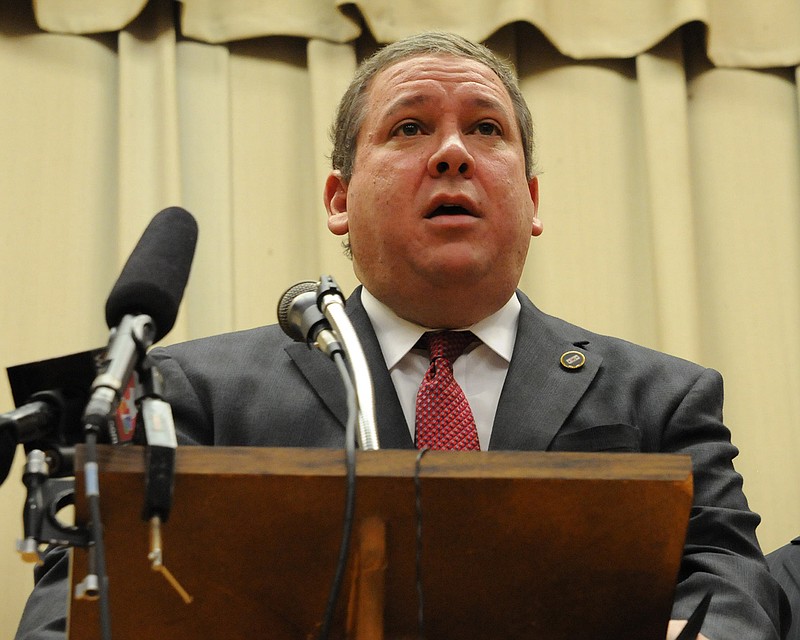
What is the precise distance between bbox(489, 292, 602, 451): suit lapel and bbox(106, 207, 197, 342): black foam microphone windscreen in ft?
2.61

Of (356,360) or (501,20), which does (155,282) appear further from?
(501,20)

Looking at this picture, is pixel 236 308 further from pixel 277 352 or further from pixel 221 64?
pixel 277 352

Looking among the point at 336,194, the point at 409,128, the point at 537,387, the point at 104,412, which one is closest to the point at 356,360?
the point at 104,412

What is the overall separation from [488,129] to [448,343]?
435 mm

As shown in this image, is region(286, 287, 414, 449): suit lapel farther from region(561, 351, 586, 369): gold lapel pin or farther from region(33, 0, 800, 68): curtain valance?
region(33, 0, 800, 68): curtain valance

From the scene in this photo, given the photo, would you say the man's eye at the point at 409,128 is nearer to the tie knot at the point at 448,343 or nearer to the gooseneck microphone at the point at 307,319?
the tie knot at the point at 448,343

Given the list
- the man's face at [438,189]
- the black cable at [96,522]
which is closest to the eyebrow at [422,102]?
the man's face at [438,189]

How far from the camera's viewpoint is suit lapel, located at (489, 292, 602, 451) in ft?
6.50

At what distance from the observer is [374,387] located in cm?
206

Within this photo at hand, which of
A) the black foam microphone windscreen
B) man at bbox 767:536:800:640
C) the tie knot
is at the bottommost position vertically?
man at bbox 767:536:800:640

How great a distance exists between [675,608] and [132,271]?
0.91 meters

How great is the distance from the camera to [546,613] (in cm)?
128

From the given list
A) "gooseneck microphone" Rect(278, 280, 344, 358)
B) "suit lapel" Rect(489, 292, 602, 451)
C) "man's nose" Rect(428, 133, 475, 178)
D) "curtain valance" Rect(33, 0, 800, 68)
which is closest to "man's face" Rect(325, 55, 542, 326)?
"man's nose" Rect(428, 133, 475, 178)

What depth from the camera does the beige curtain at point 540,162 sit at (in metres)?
3.08
